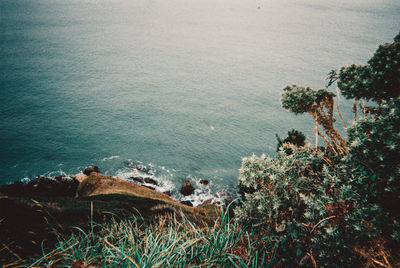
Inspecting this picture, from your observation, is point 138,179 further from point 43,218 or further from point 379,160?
point 379,160

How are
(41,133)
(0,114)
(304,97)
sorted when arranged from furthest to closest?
(0,114)
(41,133)
(304,97)

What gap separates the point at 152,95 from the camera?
Answer: 65.8 meters

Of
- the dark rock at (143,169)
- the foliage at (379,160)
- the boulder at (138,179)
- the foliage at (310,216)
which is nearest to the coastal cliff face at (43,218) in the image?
the foliage at (310,216)

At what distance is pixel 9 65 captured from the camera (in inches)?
2953

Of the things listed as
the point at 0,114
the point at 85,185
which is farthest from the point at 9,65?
the point at 85,185

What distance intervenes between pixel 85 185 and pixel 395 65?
24.6 m

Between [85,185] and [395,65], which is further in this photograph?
[85,185]

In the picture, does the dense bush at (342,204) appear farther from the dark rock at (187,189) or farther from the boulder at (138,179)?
the boulder at (138,179)

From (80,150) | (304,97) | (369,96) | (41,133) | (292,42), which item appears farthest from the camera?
(292,42)

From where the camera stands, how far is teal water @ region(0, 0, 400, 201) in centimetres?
3803

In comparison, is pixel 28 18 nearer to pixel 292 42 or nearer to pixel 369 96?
pixel 292 42

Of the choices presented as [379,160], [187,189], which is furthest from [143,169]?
[379,160]

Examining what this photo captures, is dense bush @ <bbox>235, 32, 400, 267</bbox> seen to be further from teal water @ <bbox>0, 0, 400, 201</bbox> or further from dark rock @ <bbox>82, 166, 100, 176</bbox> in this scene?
dark rock @ <bbox>82, 166, 100, 176</bbox>

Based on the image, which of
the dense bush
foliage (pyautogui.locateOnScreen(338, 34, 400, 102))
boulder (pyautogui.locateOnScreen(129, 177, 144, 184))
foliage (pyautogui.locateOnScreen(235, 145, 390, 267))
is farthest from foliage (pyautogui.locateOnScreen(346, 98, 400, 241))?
boulder (pyautogui.locateOnScreen(129, 177, 144, 184))
